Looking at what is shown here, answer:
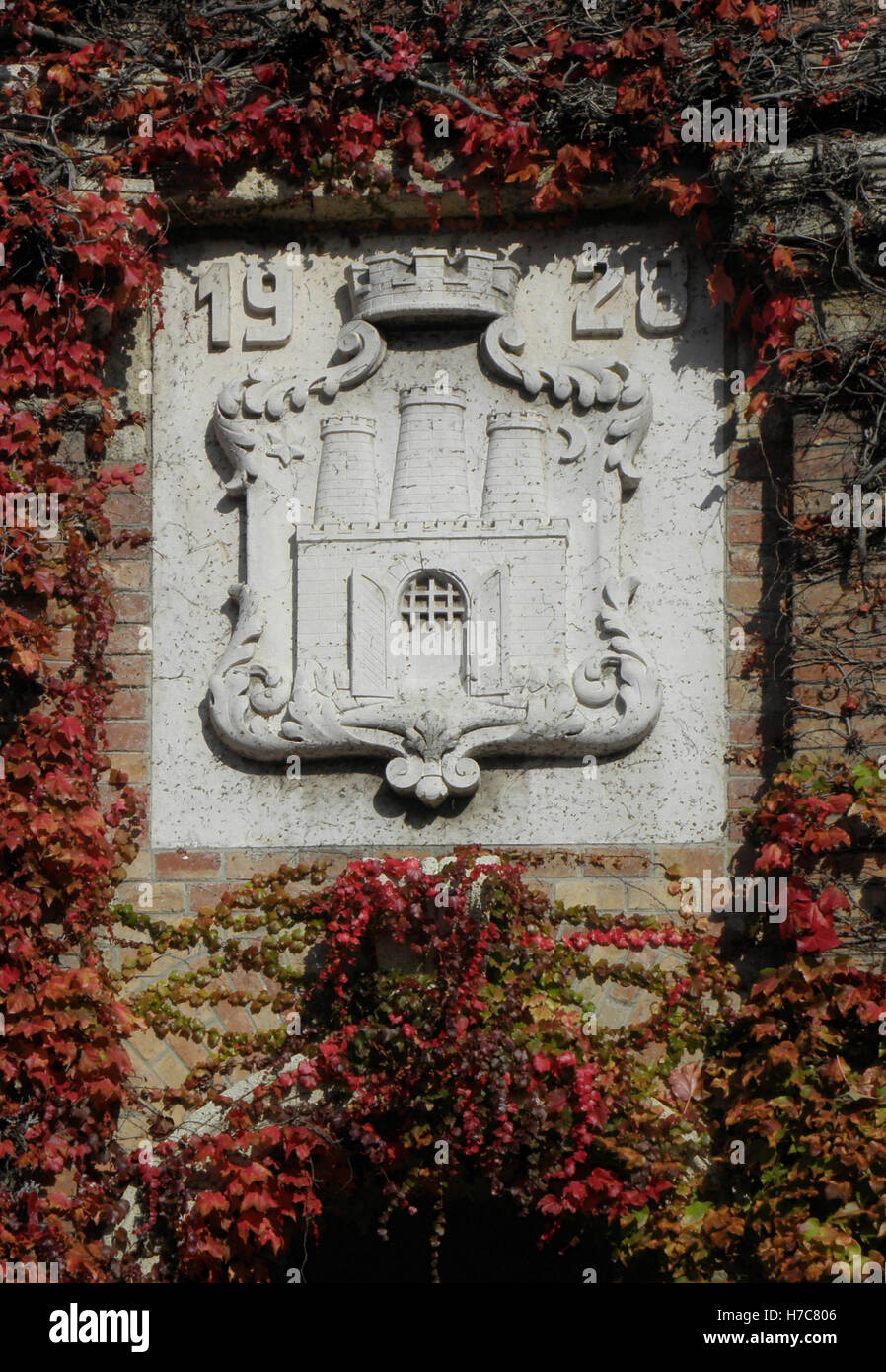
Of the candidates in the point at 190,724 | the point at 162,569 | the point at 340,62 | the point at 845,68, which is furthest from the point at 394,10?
Answer: the point at 190,724

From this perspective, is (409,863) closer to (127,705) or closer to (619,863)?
(619,863)

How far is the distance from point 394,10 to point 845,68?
4.73 feet

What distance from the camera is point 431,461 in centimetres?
540

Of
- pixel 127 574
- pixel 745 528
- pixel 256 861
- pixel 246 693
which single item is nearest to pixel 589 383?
pixel 745 528

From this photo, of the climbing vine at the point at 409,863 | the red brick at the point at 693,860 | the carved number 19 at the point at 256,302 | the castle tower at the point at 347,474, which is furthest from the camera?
the carved number 19 at the point at 256,302

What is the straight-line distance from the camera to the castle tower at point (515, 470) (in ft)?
17.6

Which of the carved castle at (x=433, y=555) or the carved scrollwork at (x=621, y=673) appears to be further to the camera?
the carved castle at (x=433, y=555)

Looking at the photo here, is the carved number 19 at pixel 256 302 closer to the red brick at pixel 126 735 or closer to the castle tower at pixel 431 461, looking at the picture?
the castle tower at pixel 431 461

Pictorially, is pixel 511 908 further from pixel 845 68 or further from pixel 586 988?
pixel 845 68

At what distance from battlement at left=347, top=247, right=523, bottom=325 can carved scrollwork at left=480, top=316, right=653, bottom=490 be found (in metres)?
0.09

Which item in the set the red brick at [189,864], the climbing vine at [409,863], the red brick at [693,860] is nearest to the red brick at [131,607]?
the climbing vine at [409,863]

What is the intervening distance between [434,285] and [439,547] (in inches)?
33.1

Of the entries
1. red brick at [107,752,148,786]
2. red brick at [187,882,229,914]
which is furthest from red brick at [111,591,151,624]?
red brick at [187,882,229,914]

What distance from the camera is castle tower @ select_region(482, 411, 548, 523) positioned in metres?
5.37
